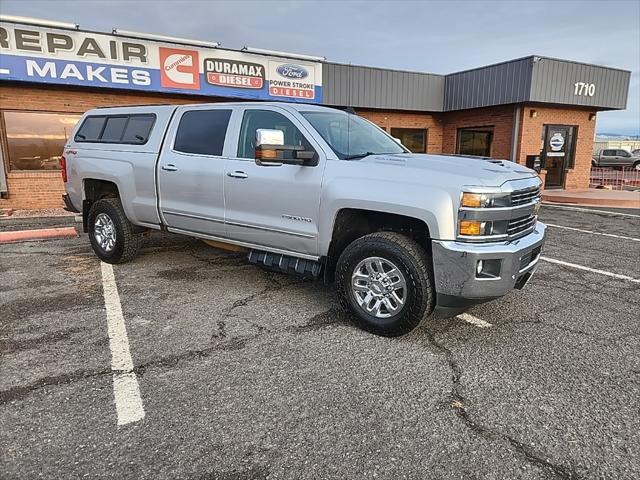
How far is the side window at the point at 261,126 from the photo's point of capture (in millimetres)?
4529

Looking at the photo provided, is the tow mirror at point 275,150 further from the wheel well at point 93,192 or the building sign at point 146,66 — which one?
the building sign at point 146,66

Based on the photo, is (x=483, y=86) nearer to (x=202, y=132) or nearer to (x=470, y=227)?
(x=202, y=132)

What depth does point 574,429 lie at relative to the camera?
2.68 m

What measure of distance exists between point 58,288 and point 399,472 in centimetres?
446

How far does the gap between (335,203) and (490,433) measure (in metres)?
2.15

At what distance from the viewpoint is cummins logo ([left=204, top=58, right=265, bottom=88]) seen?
1200 cm

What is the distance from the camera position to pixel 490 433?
2.65 meters

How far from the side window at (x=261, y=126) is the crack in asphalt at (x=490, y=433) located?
8.05ft

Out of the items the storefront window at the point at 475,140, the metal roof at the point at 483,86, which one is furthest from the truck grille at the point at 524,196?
the storefront window at the point at 475,140

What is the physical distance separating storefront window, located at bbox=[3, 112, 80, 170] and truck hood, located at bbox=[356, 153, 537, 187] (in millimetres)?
10084

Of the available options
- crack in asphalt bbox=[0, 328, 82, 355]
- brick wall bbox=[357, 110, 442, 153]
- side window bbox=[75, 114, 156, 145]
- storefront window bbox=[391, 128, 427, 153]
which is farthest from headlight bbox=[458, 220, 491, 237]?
storefront window bbox=[391, 128, 427, 153]

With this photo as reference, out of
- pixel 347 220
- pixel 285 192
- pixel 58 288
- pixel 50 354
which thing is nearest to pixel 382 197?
pixel 347 220

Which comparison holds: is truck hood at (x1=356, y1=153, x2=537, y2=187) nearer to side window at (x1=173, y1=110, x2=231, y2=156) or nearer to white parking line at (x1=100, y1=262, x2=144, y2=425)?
side window at (x1=173, y1=110, x2=231, y2=156)

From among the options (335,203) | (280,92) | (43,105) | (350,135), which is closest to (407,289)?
(335,203)
